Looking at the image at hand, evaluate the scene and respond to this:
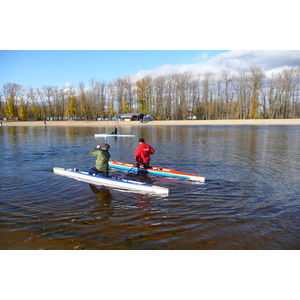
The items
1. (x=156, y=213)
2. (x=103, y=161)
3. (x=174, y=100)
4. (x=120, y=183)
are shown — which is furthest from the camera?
(x=174, y=100)

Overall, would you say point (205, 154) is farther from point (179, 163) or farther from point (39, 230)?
point (39, 230)

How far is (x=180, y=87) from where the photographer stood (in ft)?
323

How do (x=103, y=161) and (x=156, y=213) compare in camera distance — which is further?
A: (x=103, y=161)

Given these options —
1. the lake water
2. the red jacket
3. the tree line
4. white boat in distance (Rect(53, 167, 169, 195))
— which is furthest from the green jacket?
the tree line

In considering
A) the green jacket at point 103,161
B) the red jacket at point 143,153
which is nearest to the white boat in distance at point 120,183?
the green jacket at point 103,161

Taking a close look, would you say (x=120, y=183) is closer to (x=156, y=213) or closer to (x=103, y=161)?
(x=103, y=161)

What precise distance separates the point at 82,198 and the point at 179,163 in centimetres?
781

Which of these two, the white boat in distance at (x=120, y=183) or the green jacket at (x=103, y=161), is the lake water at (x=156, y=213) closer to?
the white boat in distance at (x=120, y=183)

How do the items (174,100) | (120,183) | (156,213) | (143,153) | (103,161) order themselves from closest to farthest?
(156,213) < (120,183) < (103,161) < (143,153) < (174,100)

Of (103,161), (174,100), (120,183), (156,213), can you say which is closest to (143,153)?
(103,161)

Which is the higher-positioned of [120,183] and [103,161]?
[103,161]
